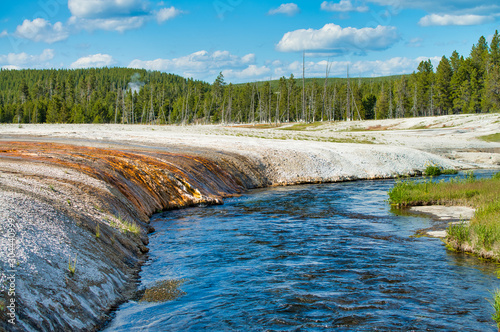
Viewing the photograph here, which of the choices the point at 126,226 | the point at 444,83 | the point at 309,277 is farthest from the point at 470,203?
the point at 444,83

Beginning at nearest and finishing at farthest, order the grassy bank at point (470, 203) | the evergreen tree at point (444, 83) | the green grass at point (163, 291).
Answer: the green grass at point (163, 291) < the grassy bank at point (470, 203) < the evergreen tree at point (444, 83)

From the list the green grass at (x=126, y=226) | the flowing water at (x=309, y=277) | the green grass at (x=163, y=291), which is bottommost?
the green grass at (x=163, y=291)

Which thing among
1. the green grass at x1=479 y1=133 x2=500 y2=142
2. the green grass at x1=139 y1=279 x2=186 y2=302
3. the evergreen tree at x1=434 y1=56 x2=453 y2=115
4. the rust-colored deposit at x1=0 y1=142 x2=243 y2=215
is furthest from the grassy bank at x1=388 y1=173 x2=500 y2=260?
the evergreen tree at x1=434 y1=56 x2=453 y2=115

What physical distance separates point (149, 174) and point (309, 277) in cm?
1203

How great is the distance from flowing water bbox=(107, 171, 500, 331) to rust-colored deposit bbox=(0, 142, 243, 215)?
201 cm

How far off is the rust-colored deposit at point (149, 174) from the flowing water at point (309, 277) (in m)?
2.01

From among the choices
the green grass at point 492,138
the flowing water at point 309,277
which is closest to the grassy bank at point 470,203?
the flowing water at point 309,277

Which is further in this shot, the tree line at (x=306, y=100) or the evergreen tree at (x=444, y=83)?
the evergreen tree at (x=444, y=83)

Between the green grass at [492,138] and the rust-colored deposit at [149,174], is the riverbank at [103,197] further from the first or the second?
the green grass at [492,138]

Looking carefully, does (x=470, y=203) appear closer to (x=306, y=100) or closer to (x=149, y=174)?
(x=149, y=174)

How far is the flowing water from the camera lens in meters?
7.63

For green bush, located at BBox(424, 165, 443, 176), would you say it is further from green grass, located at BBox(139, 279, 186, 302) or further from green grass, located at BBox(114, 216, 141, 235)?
green grass, located at BBox(139, 279, 186, 302)

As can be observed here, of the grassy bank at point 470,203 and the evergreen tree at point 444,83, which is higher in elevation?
the evergreen tree at point 444,83

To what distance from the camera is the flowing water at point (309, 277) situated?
7.63 metres
